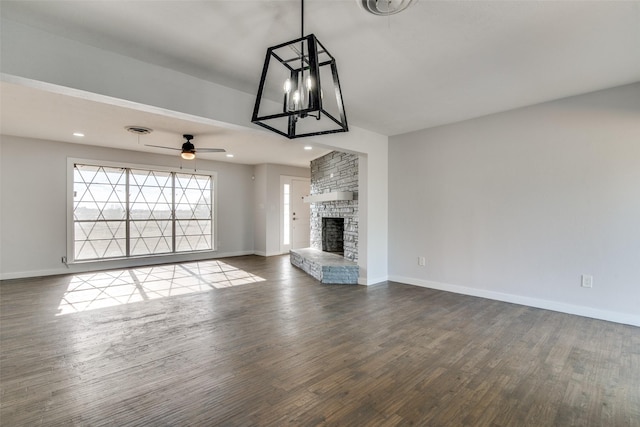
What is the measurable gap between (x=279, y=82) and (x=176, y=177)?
205 inches

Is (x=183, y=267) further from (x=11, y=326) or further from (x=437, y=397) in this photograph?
(x=437, y=397)

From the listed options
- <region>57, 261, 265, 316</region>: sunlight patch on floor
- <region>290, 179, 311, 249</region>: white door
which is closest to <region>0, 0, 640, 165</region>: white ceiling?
<region>57, 261, 265, 316</region>: sunlight patch on floor

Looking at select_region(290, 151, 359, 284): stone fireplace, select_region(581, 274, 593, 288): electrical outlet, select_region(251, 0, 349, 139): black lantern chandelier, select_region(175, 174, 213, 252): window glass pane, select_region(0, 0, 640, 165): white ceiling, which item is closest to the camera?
select_region(251, 0, 349, 139): black lantern chandelier

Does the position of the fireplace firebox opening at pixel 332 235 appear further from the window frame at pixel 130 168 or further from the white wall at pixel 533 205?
the window frame at pixel 130 168

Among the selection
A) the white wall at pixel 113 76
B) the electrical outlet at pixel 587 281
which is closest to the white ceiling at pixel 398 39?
the white wall at pixel 113 76

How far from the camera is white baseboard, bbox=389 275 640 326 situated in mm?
3201

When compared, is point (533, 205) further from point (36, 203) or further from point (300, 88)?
point (36, 203)

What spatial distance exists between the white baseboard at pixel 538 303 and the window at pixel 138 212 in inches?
212

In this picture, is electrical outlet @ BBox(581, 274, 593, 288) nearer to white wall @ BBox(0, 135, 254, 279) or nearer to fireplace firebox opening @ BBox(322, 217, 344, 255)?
fireplace firebox opening @ BBox(322, 217, 344, 255)

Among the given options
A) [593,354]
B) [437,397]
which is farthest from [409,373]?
[593,354]

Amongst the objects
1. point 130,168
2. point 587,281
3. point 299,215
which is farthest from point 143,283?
point 587,281

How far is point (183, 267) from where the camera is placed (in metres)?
6.39

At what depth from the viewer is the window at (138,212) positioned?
6.07m

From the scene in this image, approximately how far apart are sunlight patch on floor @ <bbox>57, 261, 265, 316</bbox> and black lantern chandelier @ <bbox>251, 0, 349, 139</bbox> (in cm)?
297
